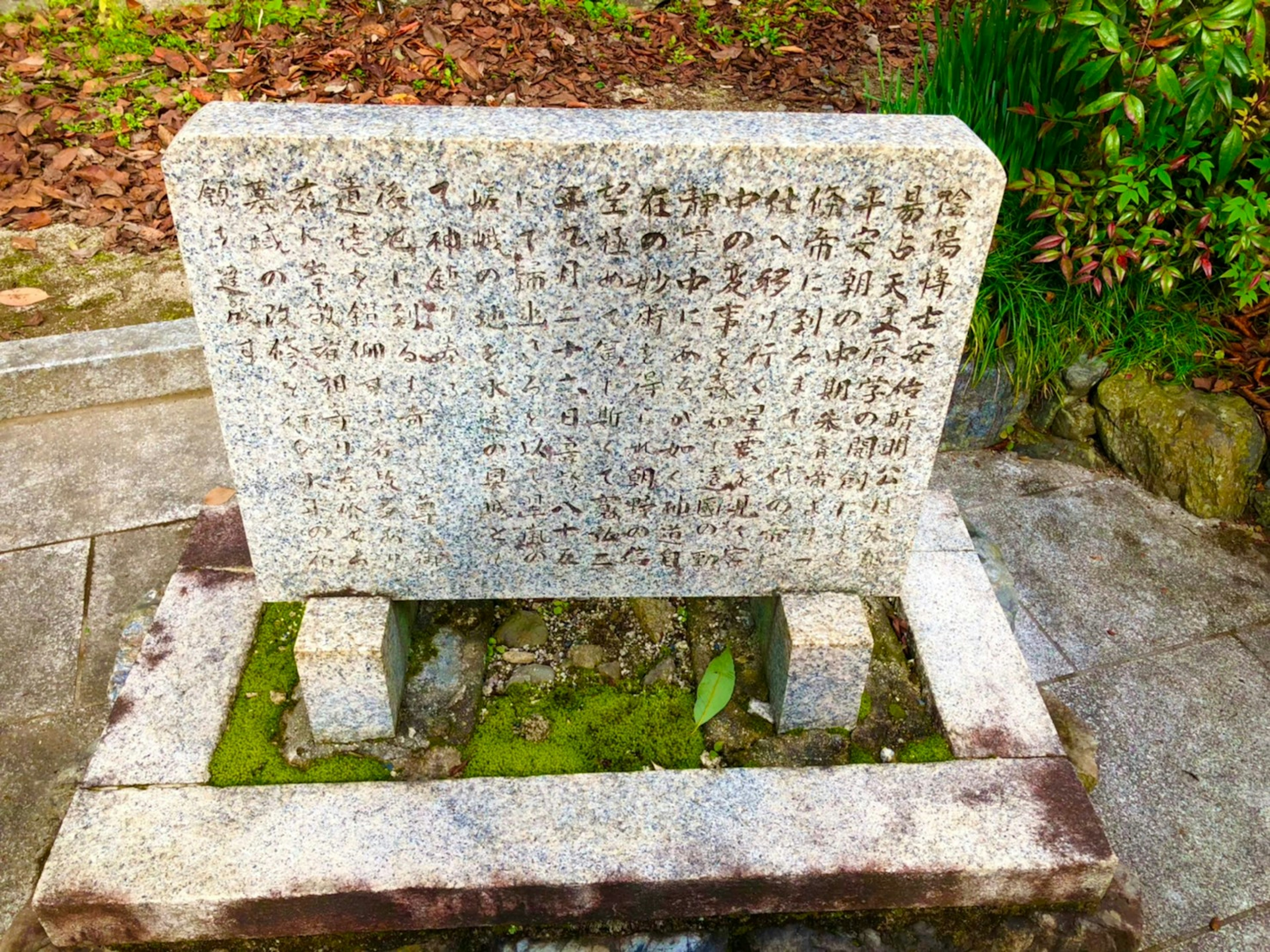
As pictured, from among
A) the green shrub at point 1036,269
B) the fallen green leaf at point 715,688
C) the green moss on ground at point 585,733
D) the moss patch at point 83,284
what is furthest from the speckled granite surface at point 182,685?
the green shrub at point 1036,269

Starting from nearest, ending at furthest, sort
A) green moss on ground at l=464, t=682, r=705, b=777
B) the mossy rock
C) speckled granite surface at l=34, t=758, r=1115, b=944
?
1. speckled granite surface at l=34, t=758, r=1115, b=944
2. green moss on ground at l=464, t=682, r=705, b=777
3. the mossy rock

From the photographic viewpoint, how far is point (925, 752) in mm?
2260

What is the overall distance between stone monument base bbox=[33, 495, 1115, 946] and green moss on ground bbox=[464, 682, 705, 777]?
0.23 feet

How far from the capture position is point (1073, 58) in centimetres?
275

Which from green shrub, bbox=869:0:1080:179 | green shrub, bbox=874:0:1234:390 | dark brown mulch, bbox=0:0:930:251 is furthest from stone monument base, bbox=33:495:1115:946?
dark brown mulch, bbox=0:0:930:251

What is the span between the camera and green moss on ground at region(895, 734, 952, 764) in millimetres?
2244

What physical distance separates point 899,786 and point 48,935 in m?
1.94

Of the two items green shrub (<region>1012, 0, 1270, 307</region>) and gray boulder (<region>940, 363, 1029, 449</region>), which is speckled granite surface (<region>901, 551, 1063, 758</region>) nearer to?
gray boulder (<region>940, 363, 1029, 449</region>)

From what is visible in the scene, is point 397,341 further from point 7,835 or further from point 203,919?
point 7,835

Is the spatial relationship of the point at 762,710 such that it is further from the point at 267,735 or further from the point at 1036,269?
the point at 1036,269

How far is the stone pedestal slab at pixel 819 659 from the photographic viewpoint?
7.09 feet

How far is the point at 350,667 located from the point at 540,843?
1.94ft

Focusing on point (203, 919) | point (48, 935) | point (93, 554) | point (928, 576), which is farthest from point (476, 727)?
point (93, 554)

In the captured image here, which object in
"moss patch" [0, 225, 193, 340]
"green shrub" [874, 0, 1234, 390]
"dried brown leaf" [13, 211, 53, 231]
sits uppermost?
"green shrub" [874, 0, 1234, 390]
